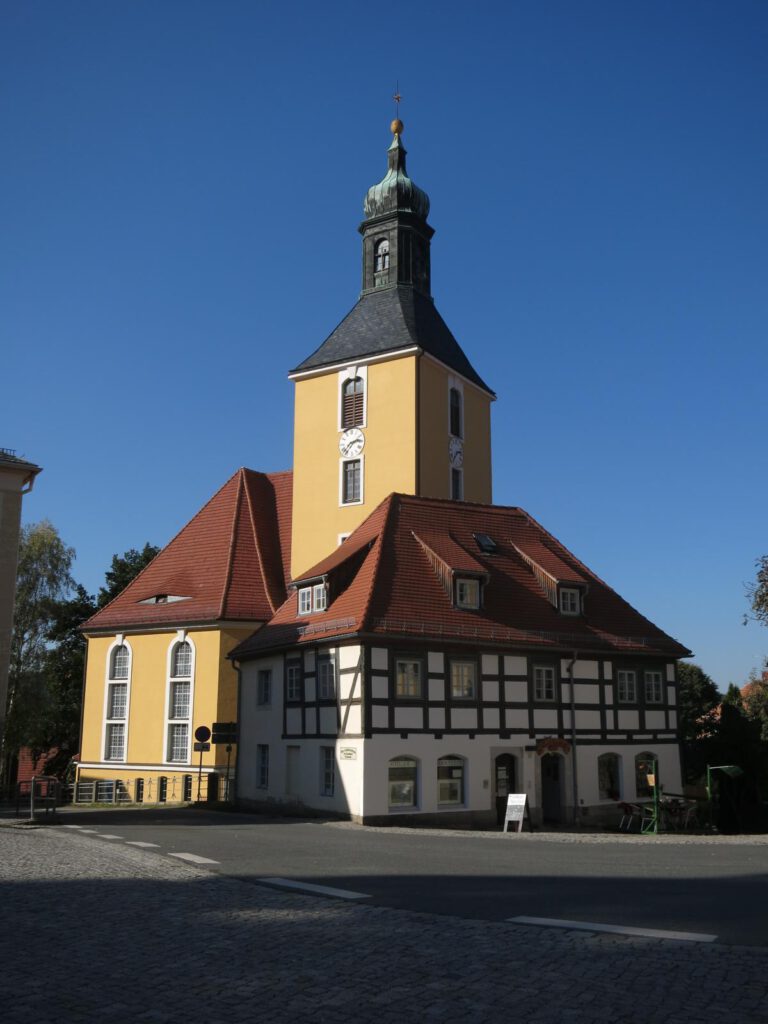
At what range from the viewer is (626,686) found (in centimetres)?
3008

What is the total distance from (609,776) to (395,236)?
22.9 meters

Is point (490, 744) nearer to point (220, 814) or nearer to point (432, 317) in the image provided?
point (220, 814)

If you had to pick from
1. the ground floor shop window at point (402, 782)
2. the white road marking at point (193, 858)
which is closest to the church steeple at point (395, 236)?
the ground floor shop window at point (402, 782)

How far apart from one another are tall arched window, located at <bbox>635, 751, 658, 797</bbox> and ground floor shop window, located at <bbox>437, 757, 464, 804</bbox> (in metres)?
6.56

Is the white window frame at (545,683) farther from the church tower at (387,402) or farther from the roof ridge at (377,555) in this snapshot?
the church tower at (387,402)

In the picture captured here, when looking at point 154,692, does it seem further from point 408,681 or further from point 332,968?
point 332,968

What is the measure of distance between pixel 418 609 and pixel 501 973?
63.7 feet

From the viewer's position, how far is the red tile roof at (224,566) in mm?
35594

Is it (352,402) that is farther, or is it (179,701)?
(352,402)

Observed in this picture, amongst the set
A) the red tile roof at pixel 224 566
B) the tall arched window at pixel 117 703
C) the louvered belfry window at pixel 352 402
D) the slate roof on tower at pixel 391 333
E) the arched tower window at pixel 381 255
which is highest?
the arched tower window at pixel 381 255

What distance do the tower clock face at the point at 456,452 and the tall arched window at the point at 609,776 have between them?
13029 mm

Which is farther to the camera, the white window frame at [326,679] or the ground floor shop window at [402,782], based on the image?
the white window frame at [326,679]

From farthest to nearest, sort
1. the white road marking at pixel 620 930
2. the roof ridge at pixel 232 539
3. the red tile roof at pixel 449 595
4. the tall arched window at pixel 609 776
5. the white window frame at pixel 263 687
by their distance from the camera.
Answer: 1. the roof ridge at pixel 232 539
2. the white window frame at pixel 263 687
3. the tall arched window at pixel 609 776
4. the red tile roof at pixel 449 595
5. the white road marking at pixel 620 930

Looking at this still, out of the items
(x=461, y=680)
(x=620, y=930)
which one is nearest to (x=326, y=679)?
(x=461, y=680)
